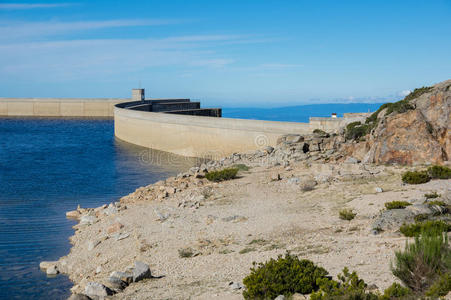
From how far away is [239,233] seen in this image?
37.5 ft

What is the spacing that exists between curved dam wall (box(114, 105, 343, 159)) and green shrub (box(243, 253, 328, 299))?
Answer: 20223mm

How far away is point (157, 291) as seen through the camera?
7930 mm

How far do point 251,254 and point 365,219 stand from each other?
3.21 metres

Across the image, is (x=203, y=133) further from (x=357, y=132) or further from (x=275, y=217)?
(x=275, y=217)

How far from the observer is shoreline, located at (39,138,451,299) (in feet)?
27.3

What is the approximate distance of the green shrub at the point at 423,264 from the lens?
6254 mm

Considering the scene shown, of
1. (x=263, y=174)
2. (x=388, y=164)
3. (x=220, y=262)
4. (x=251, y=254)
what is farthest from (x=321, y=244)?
(x=263, y=174)

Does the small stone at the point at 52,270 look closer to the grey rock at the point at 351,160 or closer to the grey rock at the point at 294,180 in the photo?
the grey rock at the point at 294,180

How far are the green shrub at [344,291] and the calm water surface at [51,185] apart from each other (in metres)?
6.04

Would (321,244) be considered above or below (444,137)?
below

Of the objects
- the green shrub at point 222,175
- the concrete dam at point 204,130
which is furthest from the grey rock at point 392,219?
the concrete dam at point 204,130

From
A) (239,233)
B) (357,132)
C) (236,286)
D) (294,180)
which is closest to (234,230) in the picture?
(239,233)

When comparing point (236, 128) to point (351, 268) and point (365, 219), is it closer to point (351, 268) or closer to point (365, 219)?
point (365, 219)

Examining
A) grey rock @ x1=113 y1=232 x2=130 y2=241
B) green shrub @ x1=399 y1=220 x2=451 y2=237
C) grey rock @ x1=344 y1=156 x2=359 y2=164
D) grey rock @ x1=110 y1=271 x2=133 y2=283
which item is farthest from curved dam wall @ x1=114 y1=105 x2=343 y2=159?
grey rock @ x1=110 y1=271 x2=133 y2=283
